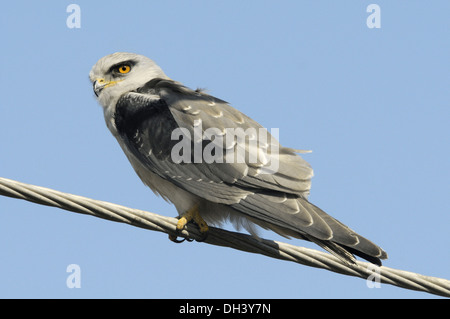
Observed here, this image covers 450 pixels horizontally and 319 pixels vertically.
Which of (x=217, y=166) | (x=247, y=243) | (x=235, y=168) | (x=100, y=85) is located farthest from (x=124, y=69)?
(x=247, y=243)

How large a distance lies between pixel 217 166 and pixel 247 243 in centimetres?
88

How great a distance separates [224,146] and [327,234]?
1202mm

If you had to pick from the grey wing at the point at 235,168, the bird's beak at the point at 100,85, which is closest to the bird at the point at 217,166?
the grey wing at the point at 235,168

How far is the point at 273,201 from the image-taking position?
5.29 m

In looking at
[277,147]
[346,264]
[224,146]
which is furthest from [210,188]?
[346,264]

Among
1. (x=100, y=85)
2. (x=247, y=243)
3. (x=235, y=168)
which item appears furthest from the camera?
(x=100, y=85)

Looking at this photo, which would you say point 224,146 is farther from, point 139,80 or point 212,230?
point 139,80

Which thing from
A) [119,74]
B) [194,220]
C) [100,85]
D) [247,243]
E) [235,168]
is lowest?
[247,243]

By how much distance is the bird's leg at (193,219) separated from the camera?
535cm

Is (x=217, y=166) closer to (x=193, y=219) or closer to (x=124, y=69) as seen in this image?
(x=193, y=219)

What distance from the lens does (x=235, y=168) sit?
18.1 feet

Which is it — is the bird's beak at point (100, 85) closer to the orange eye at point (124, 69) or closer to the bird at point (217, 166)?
the orange eye at point (124, 69)

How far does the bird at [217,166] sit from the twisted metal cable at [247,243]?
0.24m

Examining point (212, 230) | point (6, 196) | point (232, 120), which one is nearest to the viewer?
point (6, 196)
